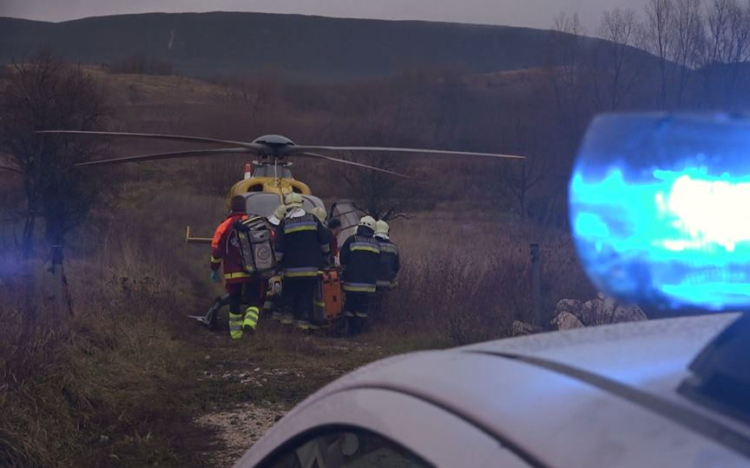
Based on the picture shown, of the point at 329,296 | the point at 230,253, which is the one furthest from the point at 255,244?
the point at 329,296

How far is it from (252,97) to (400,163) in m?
11.3

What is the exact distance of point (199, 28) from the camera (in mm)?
55562

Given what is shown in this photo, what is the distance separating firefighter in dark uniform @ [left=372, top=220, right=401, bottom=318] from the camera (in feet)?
43.1

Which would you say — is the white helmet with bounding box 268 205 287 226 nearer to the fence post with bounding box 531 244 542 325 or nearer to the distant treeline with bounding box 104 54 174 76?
the fence post with bounding box 531 244 542 325

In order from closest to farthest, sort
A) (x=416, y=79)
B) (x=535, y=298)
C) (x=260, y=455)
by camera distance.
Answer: (x=260, y=455) < (x=535, y=298) < (x=416, y=79)

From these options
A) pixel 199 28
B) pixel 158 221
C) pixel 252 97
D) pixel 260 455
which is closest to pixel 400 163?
pixel 158 221

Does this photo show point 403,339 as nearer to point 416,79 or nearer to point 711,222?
point 711,222

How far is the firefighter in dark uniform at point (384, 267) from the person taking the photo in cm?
1314

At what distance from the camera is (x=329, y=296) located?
1295 centimetres

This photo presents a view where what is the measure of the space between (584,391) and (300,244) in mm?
11034

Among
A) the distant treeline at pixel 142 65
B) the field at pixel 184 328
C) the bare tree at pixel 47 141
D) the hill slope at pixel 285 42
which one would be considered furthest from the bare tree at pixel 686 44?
the distant treeline at pixel 142 65

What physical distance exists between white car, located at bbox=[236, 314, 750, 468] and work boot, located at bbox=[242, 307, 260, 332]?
33.5ft

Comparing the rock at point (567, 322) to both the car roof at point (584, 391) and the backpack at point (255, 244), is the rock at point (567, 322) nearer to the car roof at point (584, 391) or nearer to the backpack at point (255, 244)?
the backpack at point (255, 244)

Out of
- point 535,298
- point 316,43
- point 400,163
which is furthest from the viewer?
point 316,43
